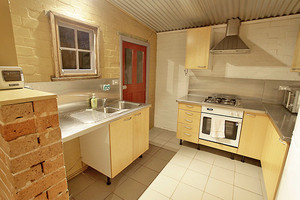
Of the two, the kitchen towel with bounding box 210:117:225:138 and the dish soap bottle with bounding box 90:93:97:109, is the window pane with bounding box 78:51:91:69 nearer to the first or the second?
the dish soap bottle with bounding box 90:93:97:109

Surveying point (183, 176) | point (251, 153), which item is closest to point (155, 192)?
point (183, 176)

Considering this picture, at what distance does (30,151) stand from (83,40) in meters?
1.62

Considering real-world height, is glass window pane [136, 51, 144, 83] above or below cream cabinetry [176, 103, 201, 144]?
above

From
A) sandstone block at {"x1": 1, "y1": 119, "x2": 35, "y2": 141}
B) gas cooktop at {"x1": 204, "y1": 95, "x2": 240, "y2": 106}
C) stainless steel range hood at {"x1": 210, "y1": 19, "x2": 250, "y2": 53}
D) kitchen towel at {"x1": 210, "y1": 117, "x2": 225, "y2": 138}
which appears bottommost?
kitchen towel at {"x1": 210, "y1": 117, "x2": 225, "y2": 138}

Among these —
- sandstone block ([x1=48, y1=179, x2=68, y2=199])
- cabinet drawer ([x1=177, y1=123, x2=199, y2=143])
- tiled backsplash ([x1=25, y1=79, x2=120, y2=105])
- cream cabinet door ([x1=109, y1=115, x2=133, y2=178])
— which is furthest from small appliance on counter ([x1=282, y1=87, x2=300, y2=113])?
sandstone block ([x1=48, y1=179, x2=68, y2=199])

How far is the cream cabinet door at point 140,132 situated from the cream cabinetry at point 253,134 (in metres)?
1.48

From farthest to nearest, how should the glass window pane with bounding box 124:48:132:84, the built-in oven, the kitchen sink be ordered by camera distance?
the glass window pane with bounding box 124:48:132:84
the built-in oven
the kitchen sink

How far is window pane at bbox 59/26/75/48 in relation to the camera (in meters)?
1.77

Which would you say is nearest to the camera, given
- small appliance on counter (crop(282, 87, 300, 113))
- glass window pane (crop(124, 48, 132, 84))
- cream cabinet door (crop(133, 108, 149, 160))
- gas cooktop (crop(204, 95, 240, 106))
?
small appliance on counter (crop(282, 87, 300, 113))

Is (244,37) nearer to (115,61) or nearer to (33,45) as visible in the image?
(115,61)

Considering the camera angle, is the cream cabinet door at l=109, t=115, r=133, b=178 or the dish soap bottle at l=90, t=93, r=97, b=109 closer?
the cream cabinet door at l=109, t=115, r=133, b=178

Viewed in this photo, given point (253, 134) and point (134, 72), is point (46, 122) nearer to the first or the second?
point (134, 72)

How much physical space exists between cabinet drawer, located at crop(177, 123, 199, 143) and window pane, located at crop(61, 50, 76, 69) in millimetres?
2012

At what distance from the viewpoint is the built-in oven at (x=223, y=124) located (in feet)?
7.77
